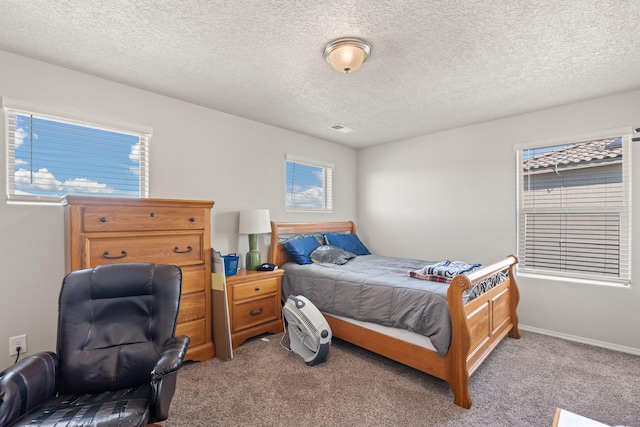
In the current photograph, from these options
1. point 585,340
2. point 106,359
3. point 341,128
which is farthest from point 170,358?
point 585,340

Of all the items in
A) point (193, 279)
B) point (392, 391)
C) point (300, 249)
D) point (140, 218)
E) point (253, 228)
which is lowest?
point (392, 391)

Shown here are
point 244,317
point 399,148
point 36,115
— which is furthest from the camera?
point 399,148

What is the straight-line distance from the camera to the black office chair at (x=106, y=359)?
4.00 ft

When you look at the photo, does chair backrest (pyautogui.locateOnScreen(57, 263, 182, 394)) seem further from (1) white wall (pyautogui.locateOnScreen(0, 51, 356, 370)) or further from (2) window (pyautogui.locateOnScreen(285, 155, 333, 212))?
(2) window (pyautogui.locateOnScreen(285, 155, 333, 212))

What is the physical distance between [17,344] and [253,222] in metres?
2.03

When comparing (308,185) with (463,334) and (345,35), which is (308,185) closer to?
(345,35)

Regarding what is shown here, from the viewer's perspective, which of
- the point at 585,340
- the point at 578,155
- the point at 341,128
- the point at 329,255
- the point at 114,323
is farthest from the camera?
the point at 341,128

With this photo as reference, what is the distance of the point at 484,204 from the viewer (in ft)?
11.8

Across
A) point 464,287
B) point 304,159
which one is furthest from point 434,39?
point 304,159

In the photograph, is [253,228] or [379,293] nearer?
[379,293]

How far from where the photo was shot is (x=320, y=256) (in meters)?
3.59

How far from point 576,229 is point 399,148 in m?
2.33

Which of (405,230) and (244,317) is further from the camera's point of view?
(405,230)

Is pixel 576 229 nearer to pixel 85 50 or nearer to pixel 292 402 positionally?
pixel 292 402
